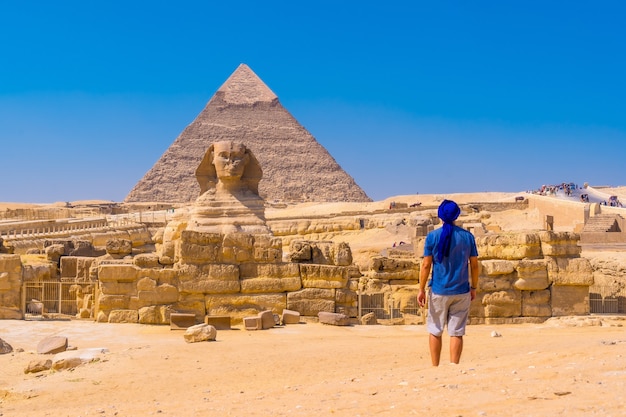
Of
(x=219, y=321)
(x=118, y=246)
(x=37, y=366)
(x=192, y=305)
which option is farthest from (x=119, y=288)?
(x=118, y=246)

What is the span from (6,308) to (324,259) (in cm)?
325

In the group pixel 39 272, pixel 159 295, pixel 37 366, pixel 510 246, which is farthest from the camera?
pixel 39 272

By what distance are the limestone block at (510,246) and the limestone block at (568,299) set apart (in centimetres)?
42

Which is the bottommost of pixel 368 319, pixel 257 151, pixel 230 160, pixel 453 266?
pixel 368 319

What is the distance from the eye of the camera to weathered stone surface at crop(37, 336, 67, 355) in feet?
22.3

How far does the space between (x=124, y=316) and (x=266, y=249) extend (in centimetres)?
153

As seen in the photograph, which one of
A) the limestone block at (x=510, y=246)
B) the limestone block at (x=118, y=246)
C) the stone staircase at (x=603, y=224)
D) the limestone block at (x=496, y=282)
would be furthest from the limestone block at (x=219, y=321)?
the stone staircase at (x=603, y=224)

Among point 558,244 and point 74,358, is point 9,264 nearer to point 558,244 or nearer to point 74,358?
point 74,358

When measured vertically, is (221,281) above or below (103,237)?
below

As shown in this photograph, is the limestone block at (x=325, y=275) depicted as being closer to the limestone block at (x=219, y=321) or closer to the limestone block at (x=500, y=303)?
the limestone block at (x=219, y=321)

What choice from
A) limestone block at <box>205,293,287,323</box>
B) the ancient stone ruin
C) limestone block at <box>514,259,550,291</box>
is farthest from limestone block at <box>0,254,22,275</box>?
limestone block at <box>514,259,550,291</box>

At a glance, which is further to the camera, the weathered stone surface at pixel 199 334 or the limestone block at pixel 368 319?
the limestone block at pixel 368 319

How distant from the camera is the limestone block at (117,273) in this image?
832cm

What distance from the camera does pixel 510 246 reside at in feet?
28.6
